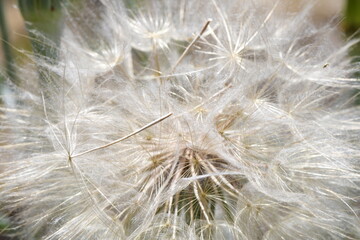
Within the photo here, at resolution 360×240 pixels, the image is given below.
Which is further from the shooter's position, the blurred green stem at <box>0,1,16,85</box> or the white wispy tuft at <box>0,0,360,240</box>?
the blurred green stem at <box>0,1,16,85</box>

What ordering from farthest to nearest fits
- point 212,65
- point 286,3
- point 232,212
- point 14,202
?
1. point 286,3
2. point 212,65
3. point 14,202
4. point 232,212

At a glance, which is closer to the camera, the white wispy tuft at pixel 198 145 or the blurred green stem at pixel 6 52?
the white wispy tuft at pixel 198 145

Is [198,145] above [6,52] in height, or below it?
below

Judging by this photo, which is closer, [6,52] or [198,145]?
[198,145]

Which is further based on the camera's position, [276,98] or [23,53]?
[23,53]

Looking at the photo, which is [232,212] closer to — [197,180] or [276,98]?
[197,180]

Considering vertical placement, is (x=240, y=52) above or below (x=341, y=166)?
above

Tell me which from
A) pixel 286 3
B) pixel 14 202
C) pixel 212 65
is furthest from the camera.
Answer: pixel 286 3

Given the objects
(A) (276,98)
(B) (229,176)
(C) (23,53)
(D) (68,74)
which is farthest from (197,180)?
(C) (23,53)
